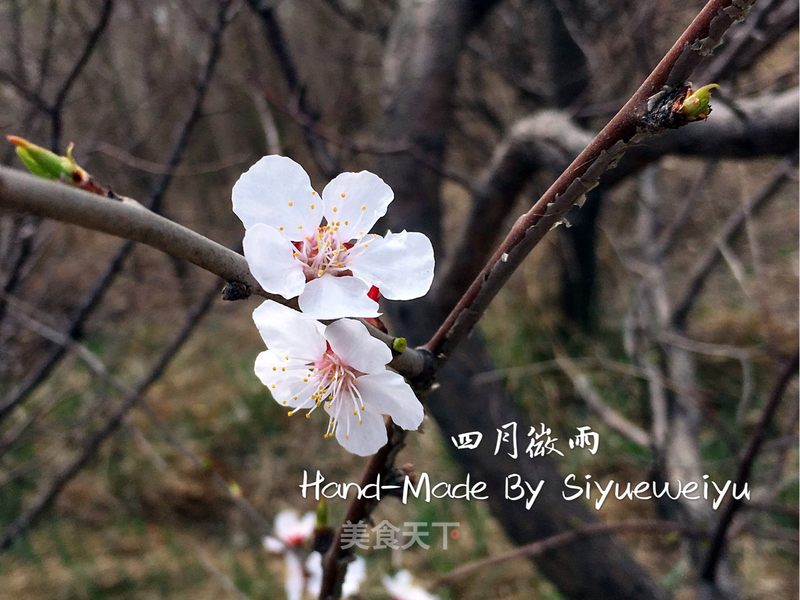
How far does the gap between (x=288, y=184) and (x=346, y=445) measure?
0.22 m

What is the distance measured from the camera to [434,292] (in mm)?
1547

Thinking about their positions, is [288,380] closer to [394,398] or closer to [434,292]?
[394,398]

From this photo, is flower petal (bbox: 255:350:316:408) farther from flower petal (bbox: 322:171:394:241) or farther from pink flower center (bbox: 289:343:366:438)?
flower petal (bbox: 322:171:394:241)

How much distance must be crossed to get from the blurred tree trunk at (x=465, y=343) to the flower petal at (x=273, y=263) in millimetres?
983

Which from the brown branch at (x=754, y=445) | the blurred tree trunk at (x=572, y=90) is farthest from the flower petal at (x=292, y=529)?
the blurred tree trunk at (x=572, y=90)

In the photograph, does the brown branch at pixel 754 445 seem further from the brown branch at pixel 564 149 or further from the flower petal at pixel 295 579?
the flower petal at pixel 295 579

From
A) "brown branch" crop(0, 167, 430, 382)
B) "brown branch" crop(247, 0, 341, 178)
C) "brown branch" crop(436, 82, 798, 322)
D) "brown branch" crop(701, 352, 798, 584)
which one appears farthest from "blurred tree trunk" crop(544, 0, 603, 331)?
"brown branch" crop(0, 167, 430, 382)

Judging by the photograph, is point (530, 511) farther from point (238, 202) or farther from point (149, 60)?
point (149, 60)

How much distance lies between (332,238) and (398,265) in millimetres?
75

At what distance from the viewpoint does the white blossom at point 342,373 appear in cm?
44

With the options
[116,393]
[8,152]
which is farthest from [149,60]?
Answer: [116,393]

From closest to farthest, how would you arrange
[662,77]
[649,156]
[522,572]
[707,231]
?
1. [662,77]
2. [649,156]
3. [522,572]
4. [707,231]

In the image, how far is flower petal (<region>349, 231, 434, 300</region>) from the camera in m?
0.49

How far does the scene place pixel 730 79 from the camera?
1.54 metres
